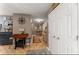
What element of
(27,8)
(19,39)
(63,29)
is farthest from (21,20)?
(63,29)

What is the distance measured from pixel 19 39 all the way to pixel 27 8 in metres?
0.51

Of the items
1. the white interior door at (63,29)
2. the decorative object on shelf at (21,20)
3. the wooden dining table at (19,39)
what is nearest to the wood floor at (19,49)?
the wooden dining table at (19,39)

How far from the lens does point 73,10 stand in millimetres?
1155

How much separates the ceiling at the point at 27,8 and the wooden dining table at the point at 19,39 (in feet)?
1.14

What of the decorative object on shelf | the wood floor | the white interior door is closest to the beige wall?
the decorative object on shelf

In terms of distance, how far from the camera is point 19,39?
1.59 meters

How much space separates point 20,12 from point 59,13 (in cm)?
62

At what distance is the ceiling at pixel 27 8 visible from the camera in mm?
1396

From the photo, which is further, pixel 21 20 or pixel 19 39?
pixel 19 39

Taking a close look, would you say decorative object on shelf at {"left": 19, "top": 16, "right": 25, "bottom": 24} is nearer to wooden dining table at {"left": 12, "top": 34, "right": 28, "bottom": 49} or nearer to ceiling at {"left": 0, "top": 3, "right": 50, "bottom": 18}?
ceiling at {"left": 0, "top": 3, "right": 50, "bottom": 18}

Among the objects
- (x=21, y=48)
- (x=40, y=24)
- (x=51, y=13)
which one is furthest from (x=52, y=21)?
(x=21, y=48)

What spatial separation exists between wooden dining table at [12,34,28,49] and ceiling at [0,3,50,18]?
1.14 ft

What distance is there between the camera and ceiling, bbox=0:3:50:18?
140 cm

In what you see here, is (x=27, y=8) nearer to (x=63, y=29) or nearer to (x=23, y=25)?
(x=23, y=25)
